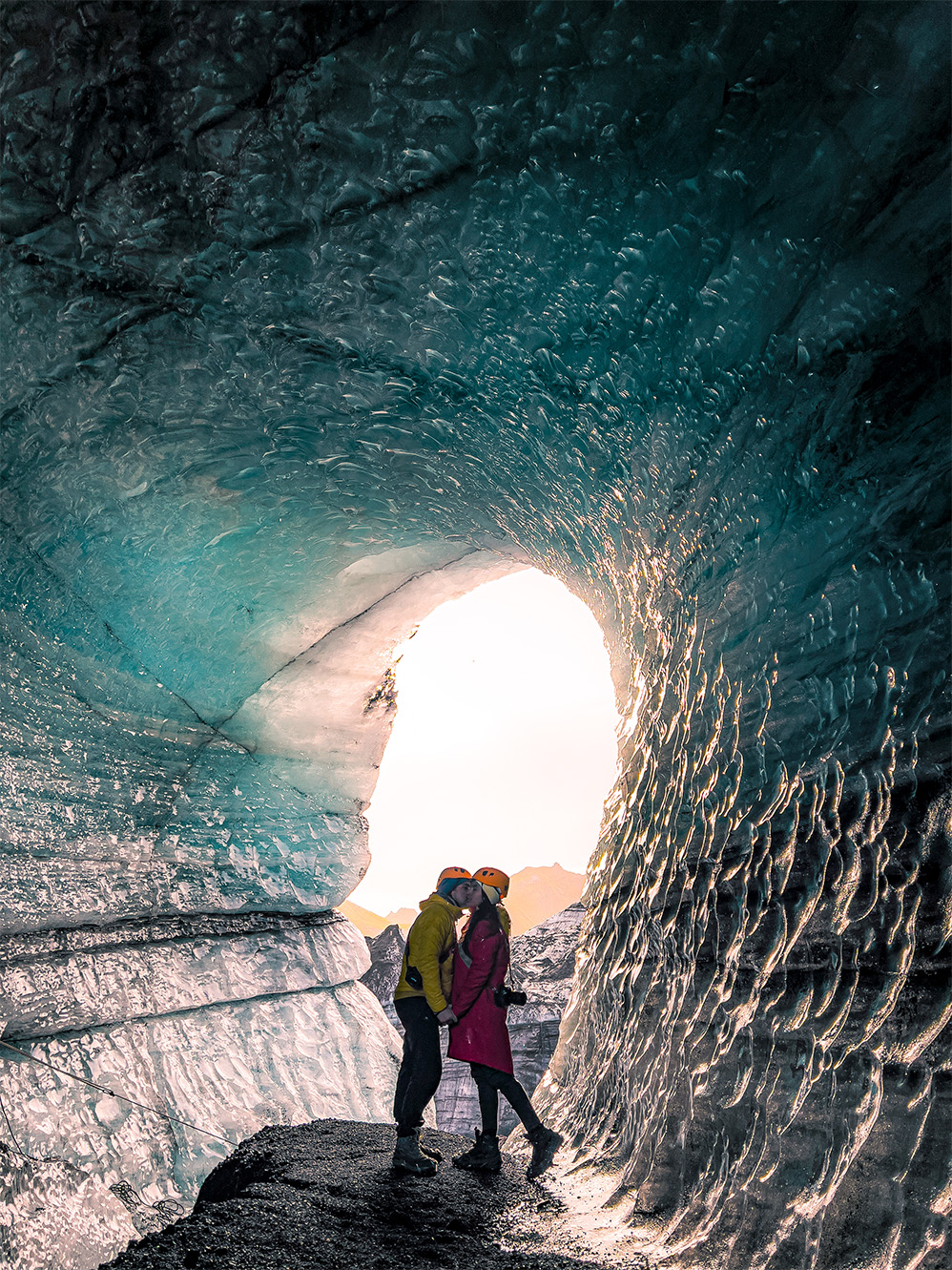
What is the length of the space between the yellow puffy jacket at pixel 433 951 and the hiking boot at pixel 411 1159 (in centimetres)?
41

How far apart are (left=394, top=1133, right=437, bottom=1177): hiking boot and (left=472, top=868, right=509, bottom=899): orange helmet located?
860 mm

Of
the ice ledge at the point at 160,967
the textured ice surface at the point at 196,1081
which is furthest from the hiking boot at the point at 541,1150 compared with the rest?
the ice ledge at the point at 160,967

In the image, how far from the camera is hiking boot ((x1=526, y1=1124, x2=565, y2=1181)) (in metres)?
2.57

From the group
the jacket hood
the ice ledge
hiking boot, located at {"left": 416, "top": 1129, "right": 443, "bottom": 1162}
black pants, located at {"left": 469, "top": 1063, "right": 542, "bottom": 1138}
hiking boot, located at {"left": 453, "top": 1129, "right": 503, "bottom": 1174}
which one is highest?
the jacket hood

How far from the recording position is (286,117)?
2.10 m

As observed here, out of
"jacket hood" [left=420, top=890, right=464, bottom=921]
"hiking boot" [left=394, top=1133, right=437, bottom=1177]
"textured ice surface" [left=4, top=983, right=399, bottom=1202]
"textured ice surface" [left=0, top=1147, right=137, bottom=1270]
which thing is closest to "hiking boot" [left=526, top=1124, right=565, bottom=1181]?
"hiking boot" [left=394, top=1133, right=437, bottom=1177]

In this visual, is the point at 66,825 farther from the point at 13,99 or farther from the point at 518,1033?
the point at 518,1033

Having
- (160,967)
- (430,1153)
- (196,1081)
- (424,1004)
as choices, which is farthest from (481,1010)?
(160,967)

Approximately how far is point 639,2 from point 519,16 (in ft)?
0.88

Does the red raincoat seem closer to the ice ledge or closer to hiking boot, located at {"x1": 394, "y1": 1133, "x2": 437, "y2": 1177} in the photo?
hiking boot, located at {"x1": 394, "y1": 1133, "x2": 437, "y2": 1177}

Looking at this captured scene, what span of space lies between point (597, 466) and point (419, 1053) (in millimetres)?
2167

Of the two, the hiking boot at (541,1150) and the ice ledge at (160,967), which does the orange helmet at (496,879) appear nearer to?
the hiking boot at (541,1150)

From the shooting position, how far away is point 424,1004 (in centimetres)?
286

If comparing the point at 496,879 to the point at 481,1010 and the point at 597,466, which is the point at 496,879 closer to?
the point at 481,1010
